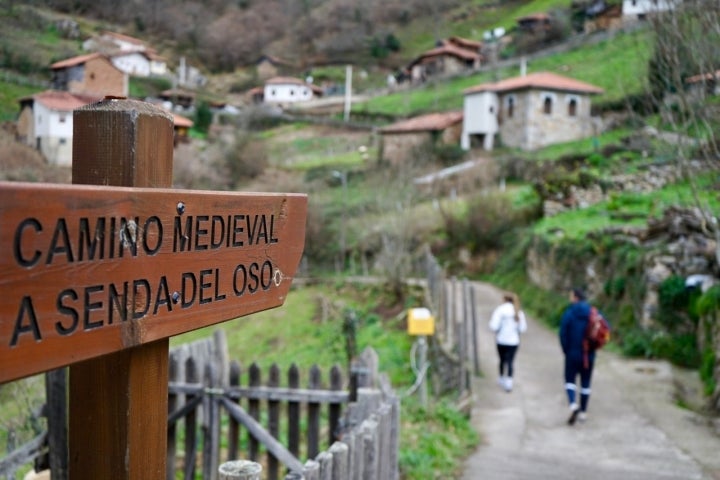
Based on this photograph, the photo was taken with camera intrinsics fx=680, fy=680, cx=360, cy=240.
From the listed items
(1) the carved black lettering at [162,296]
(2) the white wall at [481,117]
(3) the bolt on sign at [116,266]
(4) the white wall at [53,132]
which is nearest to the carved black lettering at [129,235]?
(3) the bolt on sign at [116,266]

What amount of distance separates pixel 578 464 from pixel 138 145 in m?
6.61

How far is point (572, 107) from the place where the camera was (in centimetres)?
4003

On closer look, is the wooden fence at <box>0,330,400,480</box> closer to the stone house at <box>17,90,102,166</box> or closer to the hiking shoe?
the stone house at <box>17,90,102,166</box>

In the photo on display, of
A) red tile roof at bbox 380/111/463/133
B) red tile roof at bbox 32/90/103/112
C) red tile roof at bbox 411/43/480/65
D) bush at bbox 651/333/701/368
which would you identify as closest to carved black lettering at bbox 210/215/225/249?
Result: red tile roof at bbox 32/90/103/112

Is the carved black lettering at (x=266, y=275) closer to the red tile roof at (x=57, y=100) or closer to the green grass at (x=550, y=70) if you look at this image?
the red tile roof at (x=57, y=100)

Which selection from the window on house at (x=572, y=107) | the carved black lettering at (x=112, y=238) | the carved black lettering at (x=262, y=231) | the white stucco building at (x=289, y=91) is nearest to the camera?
the carved black lettering at (x=112, y=238)

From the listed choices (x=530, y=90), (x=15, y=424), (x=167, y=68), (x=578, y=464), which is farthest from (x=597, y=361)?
(x=530, y=90)

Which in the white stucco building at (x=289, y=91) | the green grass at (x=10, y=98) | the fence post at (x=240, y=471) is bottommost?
the fence post at (x=240, y=471)

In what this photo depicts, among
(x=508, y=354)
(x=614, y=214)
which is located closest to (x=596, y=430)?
(x=508, y=354)

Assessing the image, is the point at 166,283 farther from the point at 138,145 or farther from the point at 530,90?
the point at 530,90

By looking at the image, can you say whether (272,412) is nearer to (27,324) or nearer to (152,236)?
(152,236)

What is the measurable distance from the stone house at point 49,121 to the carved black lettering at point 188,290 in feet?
13.2

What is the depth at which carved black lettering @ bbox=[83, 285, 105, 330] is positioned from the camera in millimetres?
1532

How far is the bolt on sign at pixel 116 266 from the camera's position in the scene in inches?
54.4
